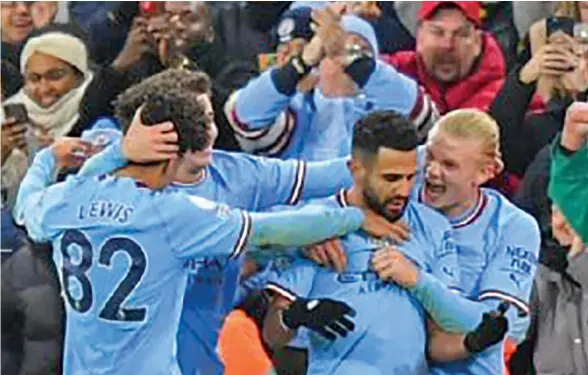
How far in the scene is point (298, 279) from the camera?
2.47 meters

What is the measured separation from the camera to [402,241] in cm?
248

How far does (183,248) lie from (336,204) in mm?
225

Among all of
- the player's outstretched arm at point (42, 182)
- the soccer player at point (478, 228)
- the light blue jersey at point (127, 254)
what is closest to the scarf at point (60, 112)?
the player's outstretched arm at point (42, 182)

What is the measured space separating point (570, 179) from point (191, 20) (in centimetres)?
75

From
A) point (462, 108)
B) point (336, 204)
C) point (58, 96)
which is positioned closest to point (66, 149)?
point (58, 96)

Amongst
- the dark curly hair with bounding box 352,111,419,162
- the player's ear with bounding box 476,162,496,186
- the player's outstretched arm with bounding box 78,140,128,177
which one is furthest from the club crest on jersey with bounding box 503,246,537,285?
the player's outstretched arm with bounding box 78,140,128,177

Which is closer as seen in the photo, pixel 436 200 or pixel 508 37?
pixel 436 200

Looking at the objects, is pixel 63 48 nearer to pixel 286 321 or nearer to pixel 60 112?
pixel 60 112

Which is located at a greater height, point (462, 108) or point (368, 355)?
point (462, 108)

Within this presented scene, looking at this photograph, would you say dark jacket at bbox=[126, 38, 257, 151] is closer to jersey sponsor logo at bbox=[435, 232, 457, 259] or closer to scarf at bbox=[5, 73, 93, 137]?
scarf at bbox=[5, 73, 93, 137]

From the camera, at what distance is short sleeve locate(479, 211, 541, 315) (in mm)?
2531

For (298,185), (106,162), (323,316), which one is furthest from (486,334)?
(106,162)

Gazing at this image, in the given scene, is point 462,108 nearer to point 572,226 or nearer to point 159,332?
point 572,226

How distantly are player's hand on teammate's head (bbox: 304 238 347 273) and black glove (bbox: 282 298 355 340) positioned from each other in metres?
0.05
